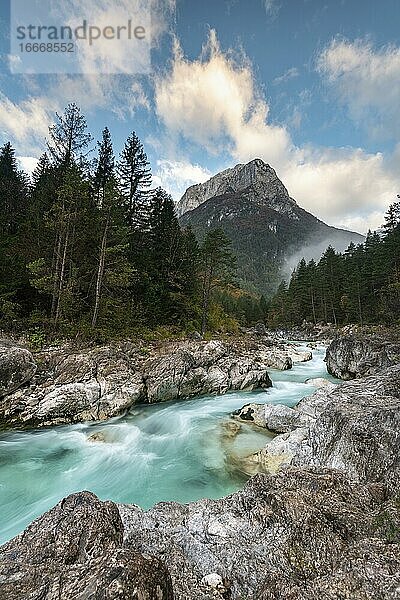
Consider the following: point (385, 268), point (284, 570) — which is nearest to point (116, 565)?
point (284, 570)

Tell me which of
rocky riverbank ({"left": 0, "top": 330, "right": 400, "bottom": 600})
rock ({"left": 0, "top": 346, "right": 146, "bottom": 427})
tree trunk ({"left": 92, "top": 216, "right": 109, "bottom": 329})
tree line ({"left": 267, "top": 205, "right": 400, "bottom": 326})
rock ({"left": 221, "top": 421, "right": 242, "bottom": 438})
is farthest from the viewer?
tree line ({"left": 267, "top": 205, "right": 400, "bottom": 326})

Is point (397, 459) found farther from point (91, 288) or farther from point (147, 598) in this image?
point (91, 288)

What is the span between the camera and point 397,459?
5520 millimetres

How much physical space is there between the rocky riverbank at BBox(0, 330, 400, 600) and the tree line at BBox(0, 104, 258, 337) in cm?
1566

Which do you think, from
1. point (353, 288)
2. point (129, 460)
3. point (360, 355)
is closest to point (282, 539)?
point (129, 460)

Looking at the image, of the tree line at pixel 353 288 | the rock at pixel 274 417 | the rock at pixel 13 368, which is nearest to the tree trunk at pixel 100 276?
the rock at pixel 13 368

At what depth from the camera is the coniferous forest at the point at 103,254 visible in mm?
19562

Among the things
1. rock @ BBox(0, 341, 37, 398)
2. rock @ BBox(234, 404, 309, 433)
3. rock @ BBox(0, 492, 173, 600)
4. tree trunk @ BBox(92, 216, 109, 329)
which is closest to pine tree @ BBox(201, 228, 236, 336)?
tree trunk @ BBox(92, 216, 109, 329)

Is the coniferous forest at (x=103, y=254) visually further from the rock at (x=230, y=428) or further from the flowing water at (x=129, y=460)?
the rock at (x=230, y=428)

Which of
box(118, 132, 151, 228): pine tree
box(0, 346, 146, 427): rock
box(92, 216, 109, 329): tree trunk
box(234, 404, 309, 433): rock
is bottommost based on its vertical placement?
box(234, 404, 309, 433): rock

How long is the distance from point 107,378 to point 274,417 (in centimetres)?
769

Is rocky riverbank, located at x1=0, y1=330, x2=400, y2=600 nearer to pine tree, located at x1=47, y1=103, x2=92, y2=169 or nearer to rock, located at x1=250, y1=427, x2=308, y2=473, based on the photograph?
rock, located at x1=250, y1=427, x2=308, y2=473

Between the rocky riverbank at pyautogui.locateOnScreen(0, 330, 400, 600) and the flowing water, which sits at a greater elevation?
the rocky riverbank at pyautogui.locateOnScreen(0, 330, 400, 600)

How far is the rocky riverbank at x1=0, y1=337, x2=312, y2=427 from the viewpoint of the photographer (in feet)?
43.7
